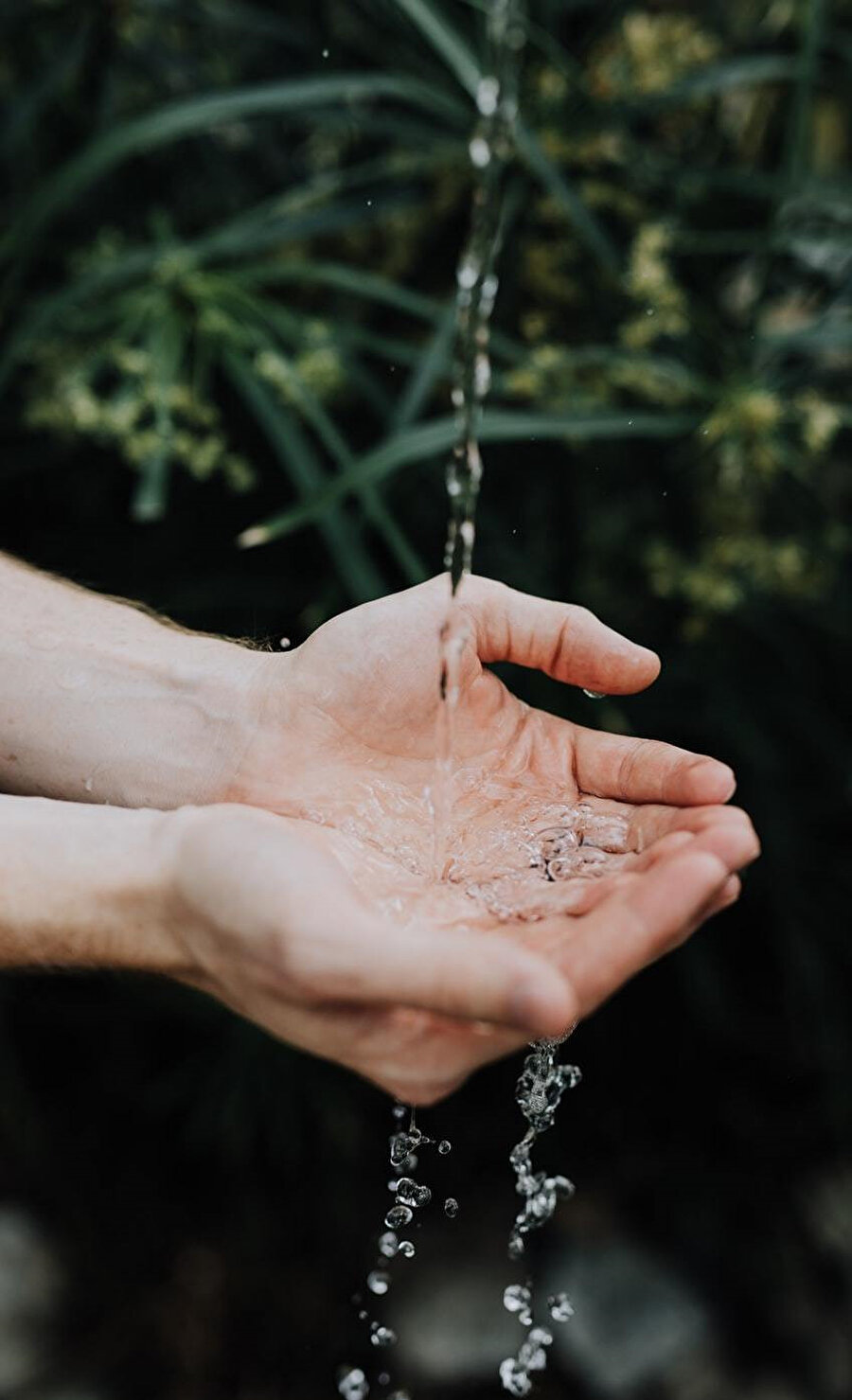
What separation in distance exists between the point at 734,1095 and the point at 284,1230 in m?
0.61

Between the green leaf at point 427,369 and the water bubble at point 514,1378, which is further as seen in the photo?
the water bubble at point 514,1378

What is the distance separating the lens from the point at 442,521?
4.56ft

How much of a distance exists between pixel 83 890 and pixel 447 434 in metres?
0.56

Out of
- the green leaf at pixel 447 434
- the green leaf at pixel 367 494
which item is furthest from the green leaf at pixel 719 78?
the green leaf at pixel 367 494

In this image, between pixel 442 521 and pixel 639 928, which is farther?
pixel 442 521

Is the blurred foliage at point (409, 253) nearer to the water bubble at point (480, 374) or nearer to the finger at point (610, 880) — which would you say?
the water bubble at point (480, 374)

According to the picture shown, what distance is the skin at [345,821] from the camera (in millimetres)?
621

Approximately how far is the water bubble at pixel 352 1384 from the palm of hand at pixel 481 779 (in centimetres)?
100

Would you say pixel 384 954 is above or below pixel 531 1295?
above

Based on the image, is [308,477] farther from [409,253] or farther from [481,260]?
[409,253]

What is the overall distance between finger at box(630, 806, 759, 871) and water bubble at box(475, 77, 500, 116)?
613mm

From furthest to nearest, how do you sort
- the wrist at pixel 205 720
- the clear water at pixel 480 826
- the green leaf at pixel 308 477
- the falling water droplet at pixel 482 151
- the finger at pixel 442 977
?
1. the green leaf at pixel 308 477
2. the falling water droplet at pixel 482 151
3. the wrist at pixel 205 720
4. the clear water at pixel 480 826
5. the finger at pixel 442 977

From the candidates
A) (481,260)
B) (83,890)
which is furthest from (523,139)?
(83,890)

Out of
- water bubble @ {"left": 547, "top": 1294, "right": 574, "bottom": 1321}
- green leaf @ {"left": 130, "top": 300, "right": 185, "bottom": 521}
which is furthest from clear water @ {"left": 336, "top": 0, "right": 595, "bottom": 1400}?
water bubble @ {"left": 547, "top": 1294, "right": 574, "bottom": 1321}
